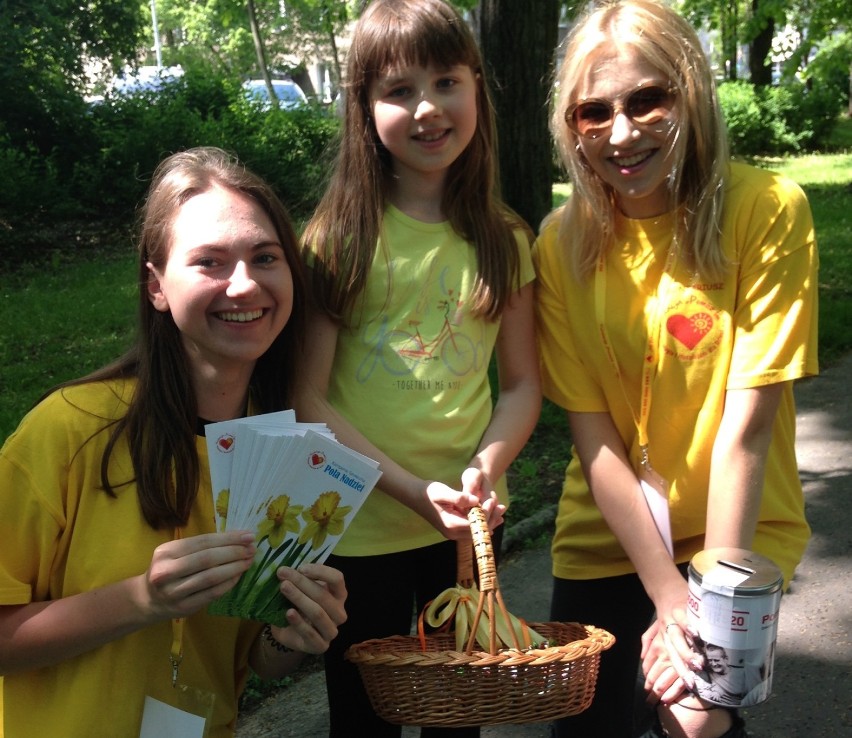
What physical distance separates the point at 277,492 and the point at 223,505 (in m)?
0.11

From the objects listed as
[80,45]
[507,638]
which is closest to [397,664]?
[507,638]

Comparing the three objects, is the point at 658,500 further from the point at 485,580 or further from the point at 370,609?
the point at 370,609

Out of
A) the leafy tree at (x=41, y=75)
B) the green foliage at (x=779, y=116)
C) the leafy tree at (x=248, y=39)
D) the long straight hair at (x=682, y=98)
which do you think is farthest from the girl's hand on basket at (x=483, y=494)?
the leafy tree at (x=248, y=39)

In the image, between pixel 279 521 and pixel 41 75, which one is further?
pixel 41 75

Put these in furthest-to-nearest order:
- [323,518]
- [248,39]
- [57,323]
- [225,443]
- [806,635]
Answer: [248,39]
[57,323]
[806,635]
[323,518]
[225,443]

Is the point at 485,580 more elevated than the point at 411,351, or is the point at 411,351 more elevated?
the point at 411,351

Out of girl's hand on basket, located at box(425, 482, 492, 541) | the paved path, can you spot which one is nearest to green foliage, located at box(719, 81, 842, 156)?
the paved path

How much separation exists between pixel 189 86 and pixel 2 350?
8.82 meters

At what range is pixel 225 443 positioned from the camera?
1.90m

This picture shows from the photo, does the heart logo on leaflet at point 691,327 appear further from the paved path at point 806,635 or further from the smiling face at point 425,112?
the paved path at point 806,635

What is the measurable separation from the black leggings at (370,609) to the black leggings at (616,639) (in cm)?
34

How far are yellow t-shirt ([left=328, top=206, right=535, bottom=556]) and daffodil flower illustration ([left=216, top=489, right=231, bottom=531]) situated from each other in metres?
0.63

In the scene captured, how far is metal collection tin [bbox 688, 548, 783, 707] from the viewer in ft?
6.27

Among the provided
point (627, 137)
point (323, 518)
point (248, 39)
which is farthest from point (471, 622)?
point (248, 39)
